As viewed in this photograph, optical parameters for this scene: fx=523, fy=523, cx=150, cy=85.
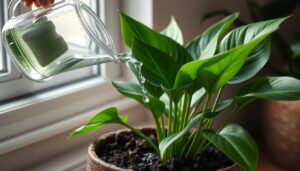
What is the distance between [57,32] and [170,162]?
30 cm

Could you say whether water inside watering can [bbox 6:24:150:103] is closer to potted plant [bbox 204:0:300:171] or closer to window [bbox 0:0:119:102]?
window [bbox 0:0:119:102]

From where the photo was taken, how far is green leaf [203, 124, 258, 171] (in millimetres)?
738

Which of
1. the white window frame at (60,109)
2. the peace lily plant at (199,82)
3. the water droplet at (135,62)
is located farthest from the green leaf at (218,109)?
the white window frame at (60,109)

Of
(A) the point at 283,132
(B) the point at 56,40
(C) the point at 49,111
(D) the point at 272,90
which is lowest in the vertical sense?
(A) the point at 283,132

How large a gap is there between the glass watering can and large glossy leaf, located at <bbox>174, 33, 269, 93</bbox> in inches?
4.4

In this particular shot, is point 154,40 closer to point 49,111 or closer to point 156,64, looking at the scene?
point 156,64

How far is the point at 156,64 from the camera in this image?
0.82 meters

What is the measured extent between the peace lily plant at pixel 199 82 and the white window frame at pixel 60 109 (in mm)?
179

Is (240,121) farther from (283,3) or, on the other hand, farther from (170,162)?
(170,162)

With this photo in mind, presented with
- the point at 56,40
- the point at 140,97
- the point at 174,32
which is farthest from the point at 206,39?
the point at 56,40

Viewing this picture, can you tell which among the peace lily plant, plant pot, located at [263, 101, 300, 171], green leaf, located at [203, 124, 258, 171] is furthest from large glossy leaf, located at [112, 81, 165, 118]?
plant pot, located at [263, 101, 300, 171]

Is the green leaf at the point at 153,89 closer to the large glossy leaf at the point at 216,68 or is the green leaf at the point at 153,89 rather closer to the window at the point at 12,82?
the large glossy leaf at the point at 216,68

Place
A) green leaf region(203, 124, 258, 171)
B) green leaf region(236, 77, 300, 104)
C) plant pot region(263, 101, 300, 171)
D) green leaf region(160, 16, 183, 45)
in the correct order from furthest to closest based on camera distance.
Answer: plant pot region(263, 101, 300, 171) → green leaf region(160, 16, 183, 45) → green leaf region(236, 77, 300, 104) → green leaf region(203, 124, 258, 171)

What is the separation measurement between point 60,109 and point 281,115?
1.67 ft
